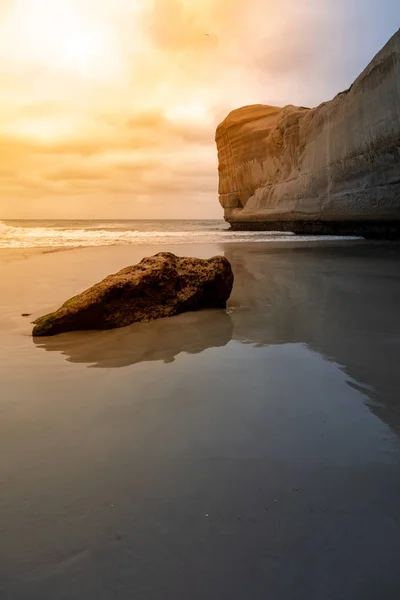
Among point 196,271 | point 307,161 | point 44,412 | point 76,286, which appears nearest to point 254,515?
point 44,412

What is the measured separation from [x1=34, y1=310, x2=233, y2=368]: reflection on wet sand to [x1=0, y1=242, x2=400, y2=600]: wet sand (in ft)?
0.08

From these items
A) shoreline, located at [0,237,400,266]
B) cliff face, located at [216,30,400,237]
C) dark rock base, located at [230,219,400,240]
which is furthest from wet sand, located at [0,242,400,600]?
dark rock base, located at [230,219,400,240]

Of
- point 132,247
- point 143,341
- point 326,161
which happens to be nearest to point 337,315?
point 143,341

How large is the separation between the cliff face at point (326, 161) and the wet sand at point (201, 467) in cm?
1080

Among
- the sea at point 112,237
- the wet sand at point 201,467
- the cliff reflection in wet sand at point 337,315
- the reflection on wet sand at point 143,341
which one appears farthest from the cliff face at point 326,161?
the wet sand at point 201,467

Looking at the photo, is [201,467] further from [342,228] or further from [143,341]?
[342,228]

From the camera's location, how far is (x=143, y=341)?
3.30m

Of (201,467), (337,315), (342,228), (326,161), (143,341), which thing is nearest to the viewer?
(201,467)

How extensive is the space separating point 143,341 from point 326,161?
15336mm

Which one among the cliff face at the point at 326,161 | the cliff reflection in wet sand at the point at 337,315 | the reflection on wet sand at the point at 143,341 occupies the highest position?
the cliff face at the point at 326,161

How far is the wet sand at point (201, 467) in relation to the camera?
1.09m

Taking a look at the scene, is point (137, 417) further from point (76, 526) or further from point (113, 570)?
point (113, 570)

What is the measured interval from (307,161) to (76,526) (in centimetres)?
1958

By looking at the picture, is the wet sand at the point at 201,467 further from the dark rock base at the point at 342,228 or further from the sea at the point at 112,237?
the dark rock base at the point at 342,228
